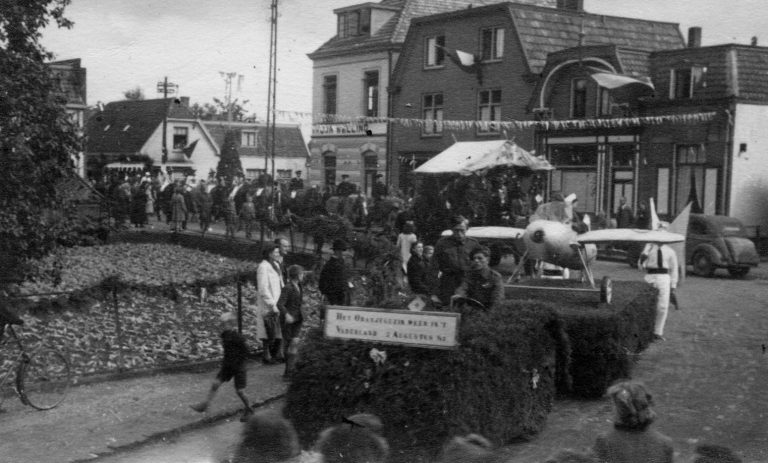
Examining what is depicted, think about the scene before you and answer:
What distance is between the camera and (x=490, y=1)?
37750mm

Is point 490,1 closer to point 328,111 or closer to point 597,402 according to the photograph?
A: point 328,111

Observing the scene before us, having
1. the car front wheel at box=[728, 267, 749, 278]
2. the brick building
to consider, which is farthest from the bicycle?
the brick building

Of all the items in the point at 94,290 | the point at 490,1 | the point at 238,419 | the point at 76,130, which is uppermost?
the point at 490,1

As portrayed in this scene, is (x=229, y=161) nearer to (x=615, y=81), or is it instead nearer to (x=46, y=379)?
(x=615, y=81)

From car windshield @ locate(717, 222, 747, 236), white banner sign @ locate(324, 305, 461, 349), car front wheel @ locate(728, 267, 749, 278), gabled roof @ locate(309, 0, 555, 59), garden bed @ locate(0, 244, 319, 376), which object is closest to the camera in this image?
white banner sign @ locate(324, 305, 461, 349)

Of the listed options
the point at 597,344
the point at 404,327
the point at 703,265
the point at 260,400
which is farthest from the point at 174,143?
the point at 404,327

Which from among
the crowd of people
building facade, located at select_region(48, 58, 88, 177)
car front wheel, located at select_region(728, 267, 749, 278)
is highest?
building facade, located at select_region(48, 58, 88, 177)

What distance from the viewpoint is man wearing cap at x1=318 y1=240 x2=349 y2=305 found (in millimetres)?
13234

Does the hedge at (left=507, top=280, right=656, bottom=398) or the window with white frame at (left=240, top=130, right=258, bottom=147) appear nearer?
the hedge at (left=507, top=280, right=656, bottom=398)

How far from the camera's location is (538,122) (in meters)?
33.5

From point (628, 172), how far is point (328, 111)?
1404 cm

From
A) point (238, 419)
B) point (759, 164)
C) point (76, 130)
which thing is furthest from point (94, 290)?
point (759, 164)

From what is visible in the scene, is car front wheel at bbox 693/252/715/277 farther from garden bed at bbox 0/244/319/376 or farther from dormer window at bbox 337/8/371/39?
dormer window at bbox 337/8/371/39

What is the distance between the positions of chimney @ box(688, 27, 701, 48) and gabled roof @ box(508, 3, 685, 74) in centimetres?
52
